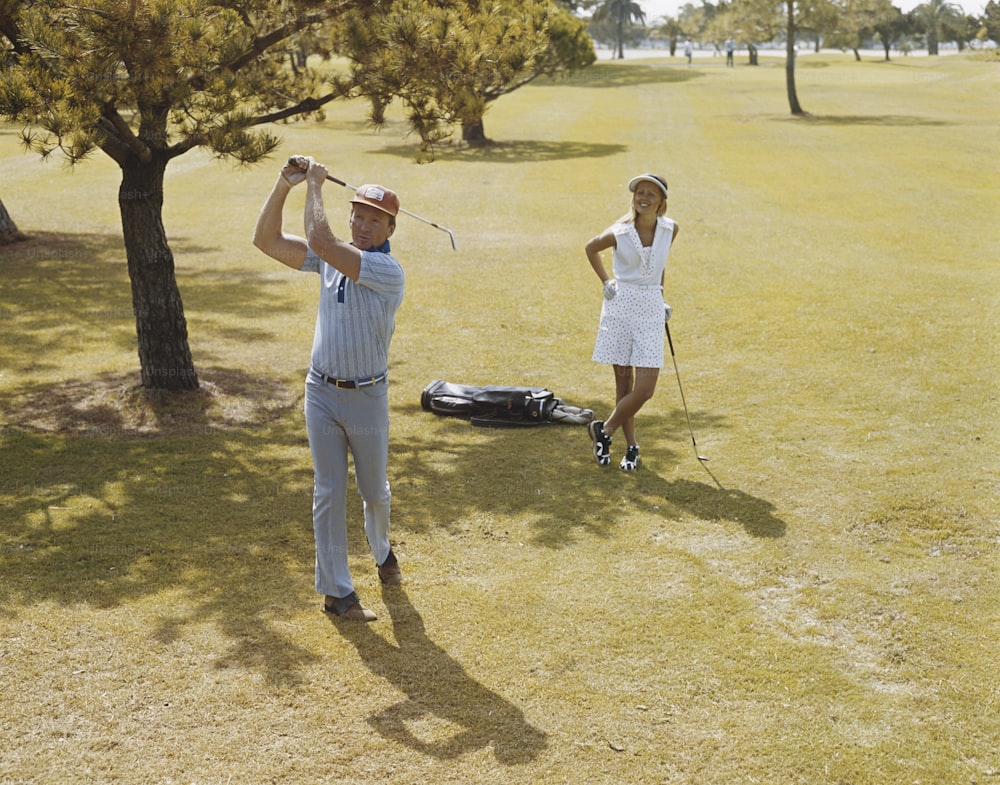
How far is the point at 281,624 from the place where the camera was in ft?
20.0

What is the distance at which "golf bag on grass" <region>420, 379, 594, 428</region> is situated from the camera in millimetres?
9742

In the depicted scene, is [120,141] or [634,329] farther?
[120,141]

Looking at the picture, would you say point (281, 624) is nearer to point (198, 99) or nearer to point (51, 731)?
point (51, 731)

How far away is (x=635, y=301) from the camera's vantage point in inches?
334

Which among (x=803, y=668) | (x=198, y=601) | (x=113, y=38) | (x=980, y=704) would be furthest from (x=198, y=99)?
(x=980, y=704)

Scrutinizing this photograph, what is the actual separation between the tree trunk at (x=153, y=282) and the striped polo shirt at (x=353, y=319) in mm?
4320

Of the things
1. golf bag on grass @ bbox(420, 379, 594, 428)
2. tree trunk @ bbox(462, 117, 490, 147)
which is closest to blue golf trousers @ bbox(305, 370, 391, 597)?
golf bag on grass @ bbox(420, 379, 594, 428)

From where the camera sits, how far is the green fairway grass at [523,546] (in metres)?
5.05

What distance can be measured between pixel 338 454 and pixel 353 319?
0.72 m

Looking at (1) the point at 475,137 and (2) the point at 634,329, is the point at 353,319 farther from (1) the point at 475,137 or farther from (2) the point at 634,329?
(1) the point at 475,137

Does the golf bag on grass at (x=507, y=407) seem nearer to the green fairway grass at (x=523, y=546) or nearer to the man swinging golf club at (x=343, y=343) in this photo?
the green fairway grass at (x=523, y=546)

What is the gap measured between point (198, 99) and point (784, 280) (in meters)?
10.1

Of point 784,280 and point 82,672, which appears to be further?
Answer: point 784,280

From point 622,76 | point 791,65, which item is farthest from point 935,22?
point 791,65
